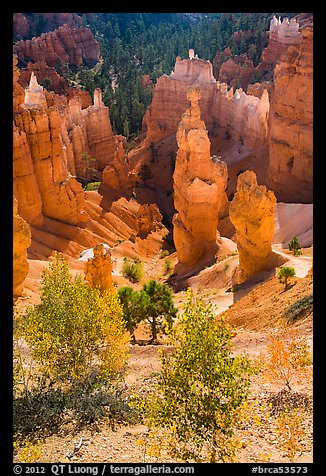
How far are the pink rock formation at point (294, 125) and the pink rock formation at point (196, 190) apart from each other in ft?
26.7

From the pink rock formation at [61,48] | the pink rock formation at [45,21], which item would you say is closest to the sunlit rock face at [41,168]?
the pink rock formation at [61,48]

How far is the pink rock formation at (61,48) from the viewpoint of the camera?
90.3m

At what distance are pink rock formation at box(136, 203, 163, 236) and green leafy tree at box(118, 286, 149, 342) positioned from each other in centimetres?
2244

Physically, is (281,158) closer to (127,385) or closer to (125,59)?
(127,385)

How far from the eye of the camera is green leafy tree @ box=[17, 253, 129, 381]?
13.5 metres

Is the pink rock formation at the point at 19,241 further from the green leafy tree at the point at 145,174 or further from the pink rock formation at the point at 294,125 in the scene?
the green leafy tree at the point at 145,174

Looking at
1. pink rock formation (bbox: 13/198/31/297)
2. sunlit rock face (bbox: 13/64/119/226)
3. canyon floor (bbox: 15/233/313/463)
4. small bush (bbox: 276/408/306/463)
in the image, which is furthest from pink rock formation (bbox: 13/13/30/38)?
small bush (bbox: 276/408/306/463)

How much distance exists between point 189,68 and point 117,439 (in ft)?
172

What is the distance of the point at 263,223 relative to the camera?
25.1 meters

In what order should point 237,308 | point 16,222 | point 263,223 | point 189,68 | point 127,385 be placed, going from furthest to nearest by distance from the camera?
1. point 189,68
2. point 263,223
3. point 237,308
4. point 16,222
5. point 127,385

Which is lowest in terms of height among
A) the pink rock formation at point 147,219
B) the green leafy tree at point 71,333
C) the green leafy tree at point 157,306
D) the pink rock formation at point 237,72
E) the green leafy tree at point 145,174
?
the green leafy tree at point 145,174

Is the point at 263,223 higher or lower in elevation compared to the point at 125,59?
higher

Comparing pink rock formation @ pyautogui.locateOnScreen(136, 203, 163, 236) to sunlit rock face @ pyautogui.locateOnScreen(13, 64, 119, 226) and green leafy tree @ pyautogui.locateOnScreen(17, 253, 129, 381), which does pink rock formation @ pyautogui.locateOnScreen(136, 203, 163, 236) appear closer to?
sunlit rock face @ pyautogui.locateOnScreen(13, 64, 119, 226)
